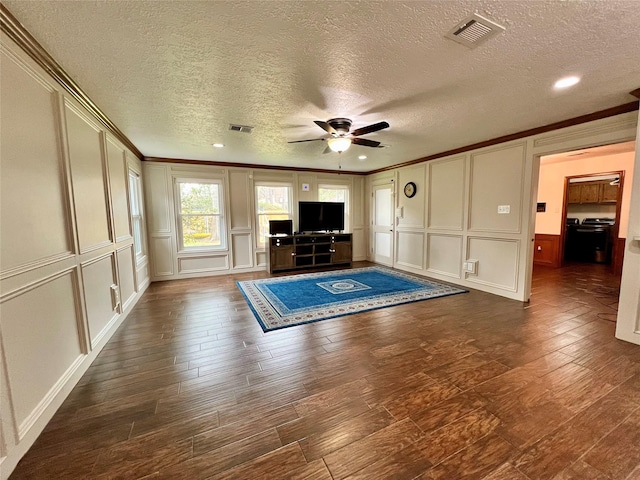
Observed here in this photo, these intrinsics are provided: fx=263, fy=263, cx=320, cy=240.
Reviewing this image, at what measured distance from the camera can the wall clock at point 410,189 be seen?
5.63m

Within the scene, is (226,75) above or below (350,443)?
above

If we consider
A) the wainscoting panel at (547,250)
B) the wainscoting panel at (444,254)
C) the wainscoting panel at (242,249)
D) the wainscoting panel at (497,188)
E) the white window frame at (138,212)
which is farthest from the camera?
the wainscoting panel at (547,250)

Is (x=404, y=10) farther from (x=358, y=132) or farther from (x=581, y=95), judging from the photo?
(x=581, y=95)

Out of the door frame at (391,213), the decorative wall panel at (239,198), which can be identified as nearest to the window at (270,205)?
the decorative wall panel at (239,198)

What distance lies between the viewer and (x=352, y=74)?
214cm

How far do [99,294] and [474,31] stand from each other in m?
3.78

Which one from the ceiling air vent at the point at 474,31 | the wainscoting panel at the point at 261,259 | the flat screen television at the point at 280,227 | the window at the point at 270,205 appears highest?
the ceiling air vent at the point at 474,31

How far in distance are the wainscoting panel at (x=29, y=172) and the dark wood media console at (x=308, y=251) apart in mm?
3831

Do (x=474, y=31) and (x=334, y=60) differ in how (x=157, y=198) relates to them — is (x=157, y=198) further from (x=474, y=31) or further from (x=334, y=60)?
(x=474, y=31)

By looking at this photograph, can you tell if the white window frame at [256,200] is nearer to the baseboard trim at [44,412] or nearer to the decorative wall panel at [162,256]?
the decorative wall panel at [162,256]

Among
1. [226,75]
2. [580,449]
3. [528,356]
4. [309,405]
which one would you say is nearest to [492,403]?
[580,449]

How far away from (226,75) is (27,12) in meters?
1.11

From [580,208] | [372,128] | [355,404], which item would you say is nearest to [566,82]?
[372,128]

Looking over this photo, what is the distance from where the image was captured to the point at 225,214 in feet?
18.8
